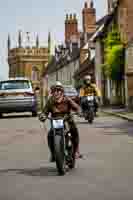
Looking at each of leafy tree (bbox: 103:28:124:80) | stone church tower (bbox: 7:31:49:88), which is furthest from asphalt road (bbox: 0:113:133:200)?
stone church tower (bbox: 7:31:49:88)

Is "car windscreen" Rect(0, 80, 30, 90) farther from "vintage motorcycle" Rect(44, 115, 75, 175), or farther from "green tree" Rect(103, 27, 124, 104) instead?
"green tree" Rect(103, 27, 124, 104)

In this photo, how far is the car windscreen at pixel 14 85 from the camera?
105 feet

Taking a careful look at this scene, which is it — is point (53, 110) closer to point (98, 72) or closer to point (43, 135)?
point (43, 135)

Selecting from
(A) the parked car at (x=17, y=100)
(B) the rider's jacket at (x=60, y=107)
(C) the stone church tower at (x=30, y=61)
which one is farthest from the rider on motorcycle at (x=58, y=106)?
(C) the stone church tower at (x=30, y=61)

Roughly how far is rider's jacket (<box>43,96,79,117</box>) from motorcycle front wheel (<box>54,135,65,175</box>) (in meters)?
0.53

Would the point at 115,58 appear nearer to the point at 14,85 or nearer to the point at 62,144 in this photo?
the point at 14,85

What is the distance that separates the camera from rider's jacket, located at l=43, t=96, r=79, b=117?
1170 centimetres

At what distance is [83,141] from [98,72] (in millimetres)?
53773

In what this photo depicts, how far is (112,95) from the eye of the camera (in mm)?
61750

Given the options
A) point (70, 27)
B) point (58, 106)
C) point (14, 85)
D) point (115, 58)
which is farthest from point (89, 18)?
point (58, 106)

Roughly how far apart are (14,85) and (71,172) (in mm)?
20700

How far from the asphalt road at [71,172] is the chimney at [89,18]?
68.6 meters

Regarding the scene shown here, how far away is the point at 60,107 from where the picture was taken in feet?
38.5

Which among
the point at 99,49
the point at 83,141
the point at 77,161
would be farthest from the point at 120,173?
the point at 99,49
